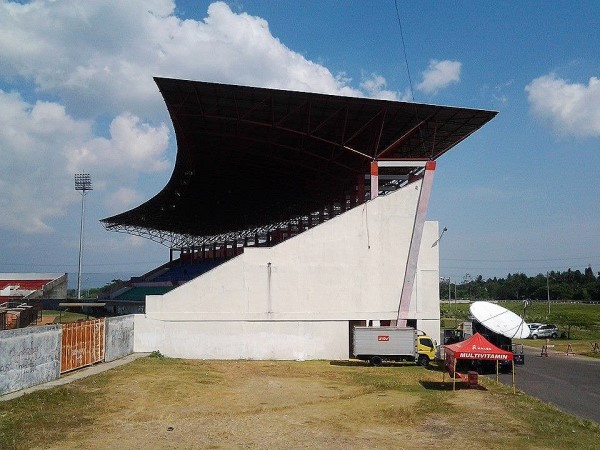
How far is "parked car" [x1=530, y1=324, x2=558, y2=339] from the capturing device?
64.8 meters

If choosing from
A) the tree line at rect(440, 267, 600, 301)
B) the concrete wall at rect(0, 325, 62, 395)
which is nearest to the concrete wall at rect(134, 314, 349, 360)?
the concrete wall at rect(0, 325, 62, 395)

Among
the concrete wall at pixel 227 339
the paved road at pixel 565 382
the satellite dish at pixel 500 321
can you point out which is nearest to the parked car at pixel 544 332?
the paved road at pixel 565 382

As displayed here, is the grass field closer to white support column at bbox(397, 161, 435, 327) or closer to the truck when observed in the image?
the truck

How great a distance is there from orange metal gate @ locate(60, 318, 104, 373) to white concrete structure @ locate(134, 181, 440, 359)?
524 cm

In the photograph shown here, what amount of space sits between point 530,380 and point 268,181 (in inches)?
1505

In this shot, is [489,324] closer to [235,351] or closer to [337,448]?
[235,351]

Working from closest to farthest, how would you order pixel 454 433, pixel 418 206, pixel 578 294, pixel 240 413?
pixel 454 433 < pixel 240 413 < pixel 418 206 < pixel 578 294

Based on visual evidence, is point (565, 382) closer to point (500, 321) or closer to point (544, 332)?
point (500, 321)

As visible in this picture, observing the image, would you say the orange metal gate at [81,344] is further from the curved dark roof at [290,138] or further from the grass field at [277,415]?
the curved dark roof at [290,138]

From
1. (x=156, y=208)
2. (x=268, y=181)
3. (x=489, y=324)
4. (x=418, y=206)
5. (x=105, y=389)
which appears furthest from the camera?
(x=156, y=208)

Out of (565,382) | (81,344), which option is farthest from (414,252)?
(81,344)

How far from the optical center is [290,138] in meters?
45.3

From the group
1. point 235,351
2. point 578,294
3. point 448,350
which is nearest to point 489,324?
point 448,350

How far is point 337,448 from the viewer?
15000 mm
